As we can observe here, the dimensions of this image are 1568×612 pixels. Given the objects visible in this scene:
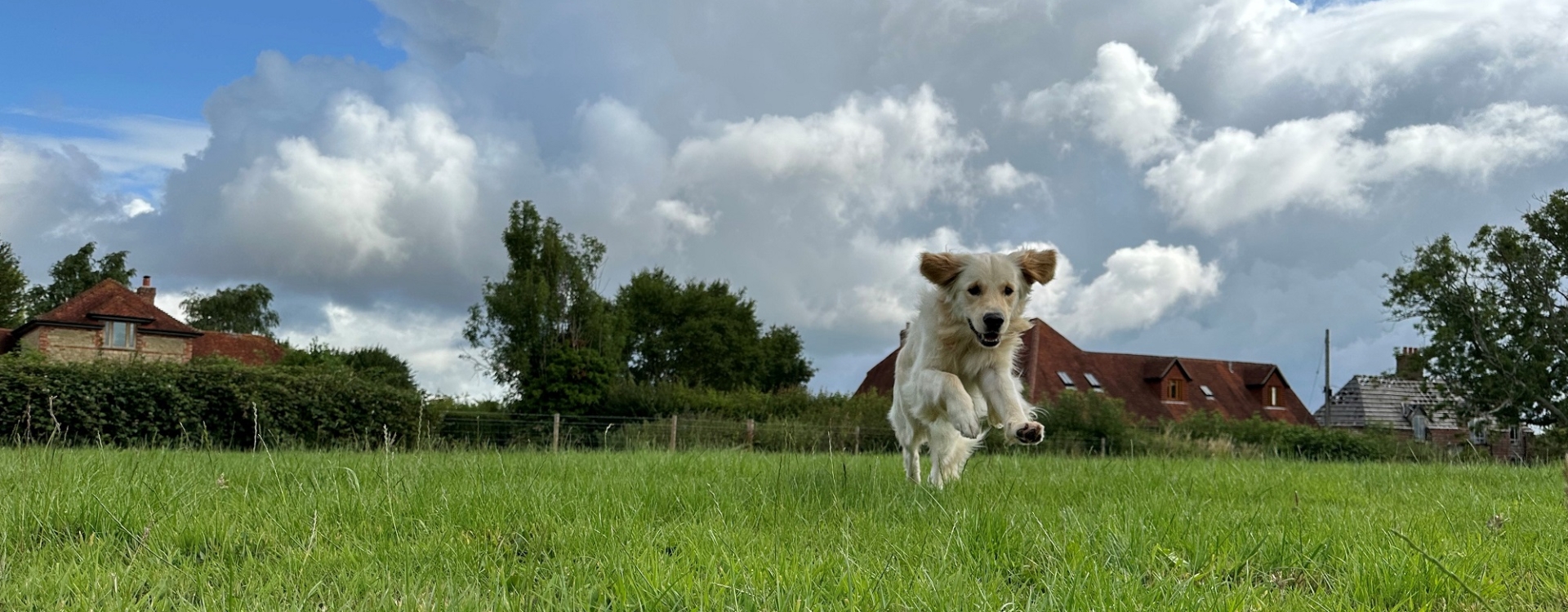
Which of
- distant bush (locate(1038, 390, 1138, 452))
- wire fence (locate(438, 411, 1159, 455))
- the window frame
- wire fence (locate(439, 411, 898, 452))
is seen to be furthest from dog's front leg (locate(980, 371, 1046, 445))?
the window frame

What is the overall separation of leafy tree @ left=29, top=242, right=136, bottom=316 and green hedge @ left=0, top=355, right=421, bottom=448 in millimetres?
46267

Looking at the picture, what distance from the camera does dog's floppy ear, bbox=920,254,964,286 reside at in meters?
6.46

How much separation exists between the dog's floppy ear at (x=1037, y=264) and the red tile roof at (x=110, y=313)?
4435 centimetres

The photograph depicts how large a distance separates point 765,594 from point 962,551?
971mm

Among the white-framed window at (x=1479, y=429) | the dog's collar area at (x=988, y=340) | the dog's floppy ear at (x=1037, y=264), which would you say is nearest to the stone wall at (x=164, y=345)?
the dog's floppy ear at (x=1037, y=264)

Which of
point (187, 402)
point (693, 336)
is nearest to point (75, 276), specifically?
point (693, 336)

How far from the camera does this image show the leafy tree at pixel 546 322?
37.8 meters

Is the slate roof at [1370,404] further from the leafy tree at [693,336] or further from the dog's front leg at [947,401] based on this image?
the dog's front leg at [947,401]

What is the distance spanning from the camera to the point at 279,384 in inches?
722

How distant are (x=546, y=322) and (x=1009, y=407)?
34539 millimetres

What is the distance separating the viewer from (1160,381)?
42406 mm

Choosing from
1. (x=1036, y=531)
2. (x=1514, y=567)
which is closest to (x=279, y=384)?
(x=1036, y=531)

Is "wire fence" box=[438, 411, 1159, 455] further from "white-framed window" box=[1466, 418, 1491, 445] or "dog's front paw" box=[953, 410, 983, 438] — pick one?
"white-framed window" box=[1466, 418, 1491, 445]

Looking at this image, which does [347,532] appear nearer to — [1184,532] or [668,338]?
[1184,532]
